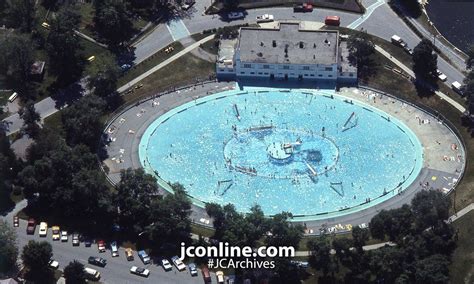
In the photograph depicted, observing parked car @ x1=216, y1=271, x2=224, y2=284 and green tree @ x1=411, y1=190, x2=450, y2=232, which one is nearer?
parked car @ x1=216, y1=271, x2=224, y2=284

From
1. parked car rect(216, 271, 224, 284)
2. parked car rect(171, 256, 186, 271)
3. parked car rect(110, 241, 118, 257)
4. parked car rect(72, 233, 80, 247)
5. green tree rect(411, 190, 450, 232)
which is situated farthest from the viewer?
parked car rect(72, 233, 80, 247)

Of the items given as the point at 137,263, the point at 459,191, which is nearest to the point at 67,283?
the point at 137,263

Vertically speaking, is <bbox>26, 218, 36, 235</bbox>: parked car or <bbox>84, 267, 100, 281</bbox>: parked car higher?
<bbox>26, 218, 36, 235</bbox>: parked car

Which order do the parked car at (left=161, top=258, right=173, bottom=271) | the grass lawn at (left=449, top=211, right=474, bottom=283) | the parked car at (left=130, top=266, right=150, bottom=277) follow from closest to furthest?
the grass lawn at (left=449, top=211, right=474, bottom=283)
the parked car at (left=130, top=266, right=150, bottom=277)
the parked car at (left=161, top=258, right=173, bottom=271)

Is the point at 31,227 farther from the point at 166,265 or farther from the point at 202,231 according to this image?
the point at 202,231

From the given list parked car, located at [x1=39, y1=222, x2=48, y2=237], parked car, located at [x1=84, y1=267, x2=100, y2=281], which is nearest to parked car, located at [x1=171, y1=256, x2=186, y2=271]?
parked car, located at [x1=84, y1=267, x2=100, y2=281]

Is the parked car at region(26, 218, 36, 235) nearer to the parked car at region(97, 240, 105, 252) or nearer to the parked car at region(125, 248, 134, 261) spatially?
the parked car at region(97, 240, 105, 252)

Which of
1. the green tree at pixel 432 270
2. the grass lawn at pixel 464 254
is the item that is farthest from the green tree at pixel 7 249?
the grass lawn at pixel 464 254
